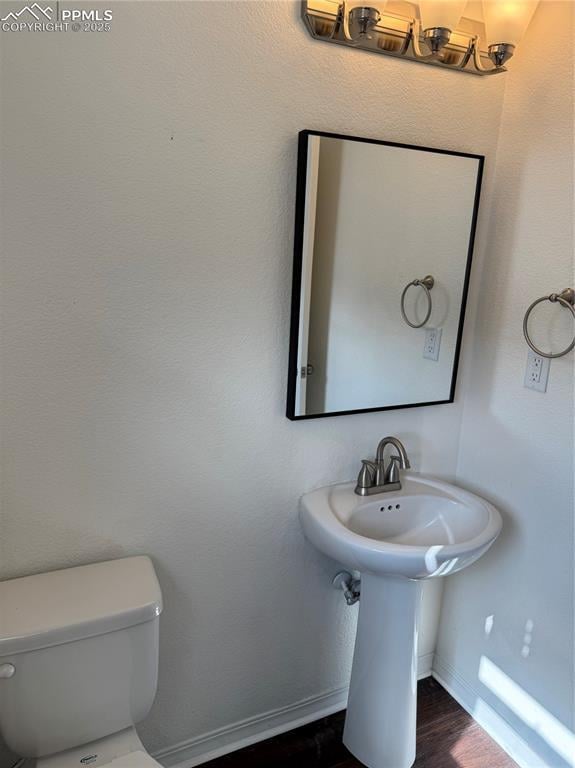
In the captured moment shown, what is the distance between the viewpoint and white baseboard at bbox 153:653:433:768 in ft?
5.07

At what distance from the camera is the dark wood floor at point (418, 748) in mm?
1594

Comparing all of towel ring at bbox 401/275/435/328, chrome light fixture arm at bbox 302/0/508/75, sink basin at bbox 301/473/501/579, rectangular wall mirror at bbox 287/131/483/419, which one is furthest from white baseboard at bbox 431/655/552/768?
chrome light fixture arm at bbox 302/0/508/75

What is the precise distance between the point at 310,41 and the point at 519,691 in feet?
6.27

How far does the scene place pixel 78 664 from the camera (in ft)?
3.74

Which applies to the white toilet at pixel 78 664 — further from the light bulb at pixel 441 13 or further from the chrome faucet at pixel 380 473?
the light bulb at pixel 441 13

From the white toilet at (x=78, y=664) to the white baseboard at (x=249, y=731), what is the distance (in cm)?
39

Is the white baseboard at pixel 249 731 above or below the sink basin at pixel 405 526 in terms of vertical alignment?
below

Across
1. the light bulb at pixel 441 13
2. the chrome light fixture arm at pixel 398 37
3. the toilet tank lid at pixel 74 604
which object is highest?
the light bulb at pixel 441 13

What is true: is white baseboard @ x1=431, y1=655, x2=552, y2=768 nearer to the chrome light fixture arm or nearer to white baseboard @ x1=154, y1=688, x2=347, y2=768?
→ white baseboard @ x1=154, y1=688, x2=347, y2=768

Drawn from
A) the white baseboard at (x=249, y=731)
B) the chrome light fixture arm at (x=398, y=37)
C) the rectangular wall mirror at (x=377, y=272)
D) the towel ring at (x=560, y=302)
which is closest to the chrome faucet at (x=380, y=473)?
the rectangular wall mirror at (x=377, y=272)

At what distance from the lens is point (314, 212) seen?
4.43 feet

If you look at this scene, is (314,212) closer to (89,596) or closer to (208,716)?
(89,596)

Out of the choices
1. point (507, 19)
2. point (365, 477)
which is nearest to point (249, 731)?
point (365, 477)

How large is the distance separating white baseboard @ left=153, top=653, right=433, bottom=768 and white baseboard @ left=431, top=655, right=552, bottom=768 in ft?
1.28
